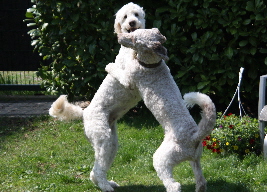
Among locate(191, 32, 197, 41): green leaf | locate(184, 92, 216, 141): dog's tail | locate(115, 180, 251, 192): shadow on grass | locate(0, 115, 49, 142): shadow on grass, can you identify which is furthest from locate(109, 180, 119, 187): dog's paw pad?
locate(191, 32, 197, 41): green leaf

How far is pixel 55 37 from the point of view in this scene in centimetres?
721

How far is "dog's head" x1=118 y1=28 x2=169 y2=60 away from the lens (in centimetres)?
377

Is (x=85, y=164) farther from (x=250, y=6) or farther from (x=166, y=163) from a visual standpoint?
(x=250, y=6)

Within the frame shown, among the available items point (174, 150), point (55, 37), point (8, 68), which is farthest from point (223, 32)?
point (8, 68)

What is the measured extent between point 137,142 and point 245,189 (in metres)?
1.98

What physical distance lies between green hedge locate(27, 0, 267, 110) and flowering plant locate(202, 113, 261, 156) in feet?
3.92

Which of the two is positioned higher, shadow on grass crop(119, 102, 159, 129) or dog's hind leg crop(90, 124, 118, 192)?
dog's hind leg crop(90, 124, 118, 192)

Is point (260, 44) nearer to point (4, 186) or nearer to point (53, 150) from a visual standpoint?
point (53, 150)

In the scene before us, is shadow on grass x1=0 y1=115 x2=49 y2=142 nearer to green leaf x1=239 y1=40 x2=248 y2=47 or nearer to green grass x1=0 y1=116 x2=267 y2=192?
green grass x1=0 y1=116 x2=267 y2=192

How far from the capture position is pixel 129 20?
4.31 meters

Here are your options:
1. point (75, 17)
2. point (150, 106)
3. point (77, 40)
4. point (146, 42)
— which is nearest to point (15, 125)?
point (77, 40)

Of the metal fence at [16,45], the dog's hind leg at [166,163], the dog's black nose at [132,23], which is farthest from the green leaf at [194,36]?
the metal fence at [16,45]

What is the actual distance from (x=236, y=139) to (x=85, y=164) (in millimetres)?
1859

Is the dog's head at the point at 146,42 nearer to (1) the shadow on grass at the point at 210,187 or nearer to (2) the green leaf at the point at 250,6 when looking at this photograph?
(1) the shadow on grass at the point at 210,187
